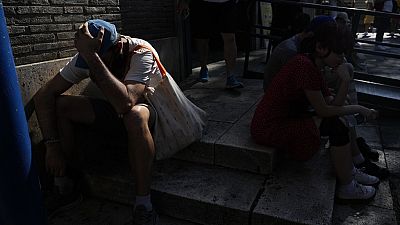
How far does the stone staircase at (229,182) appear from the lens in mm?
2248

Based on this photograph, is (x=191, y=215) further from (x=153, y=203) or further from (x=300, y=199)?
(x=300, y=199)

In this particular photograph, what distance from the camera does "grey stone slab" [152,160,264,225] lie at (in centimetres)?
230

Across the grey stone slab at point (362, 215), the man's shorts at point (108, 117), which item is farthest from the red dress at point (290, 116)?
the man's shorts at point (108, 117)

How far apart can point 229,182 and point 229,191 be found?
4.9 inches

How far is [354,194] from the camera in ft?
8.20

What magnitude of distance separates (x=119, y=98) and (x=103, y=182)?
842 millimetres

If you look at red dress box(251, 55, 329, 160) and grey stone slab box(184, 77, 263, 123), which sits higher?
red dress box(251, 55, 329, 160)

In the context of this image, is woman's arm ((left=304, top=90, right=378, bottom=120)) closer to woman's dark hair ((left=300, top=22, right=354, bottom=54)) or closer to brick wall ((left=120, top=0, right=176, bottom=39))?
woman's dark hair ((left=300, top=22, right=354, bottom=54))

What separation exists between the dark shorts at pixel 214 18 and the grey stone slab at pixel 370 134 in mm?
1955

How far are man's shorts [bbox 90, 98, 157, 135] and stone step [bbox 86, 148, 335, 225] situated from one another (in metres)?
0.39

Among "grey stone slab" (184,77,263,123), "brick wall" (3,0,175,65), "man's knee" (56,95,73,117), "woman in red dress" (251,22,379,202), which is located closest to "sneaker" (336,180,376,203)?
"woman in red dress" (251,22,379,202)

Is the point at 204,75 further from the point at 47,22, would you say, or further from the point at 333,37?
the point at 333,37

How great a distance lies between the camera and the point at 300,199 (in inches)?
91.0

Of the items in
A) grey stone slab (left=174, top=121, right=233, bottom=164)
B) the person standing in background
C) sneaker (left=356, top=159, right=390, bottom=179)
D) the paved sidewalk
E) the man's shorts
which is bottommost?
the paved sidewalk
